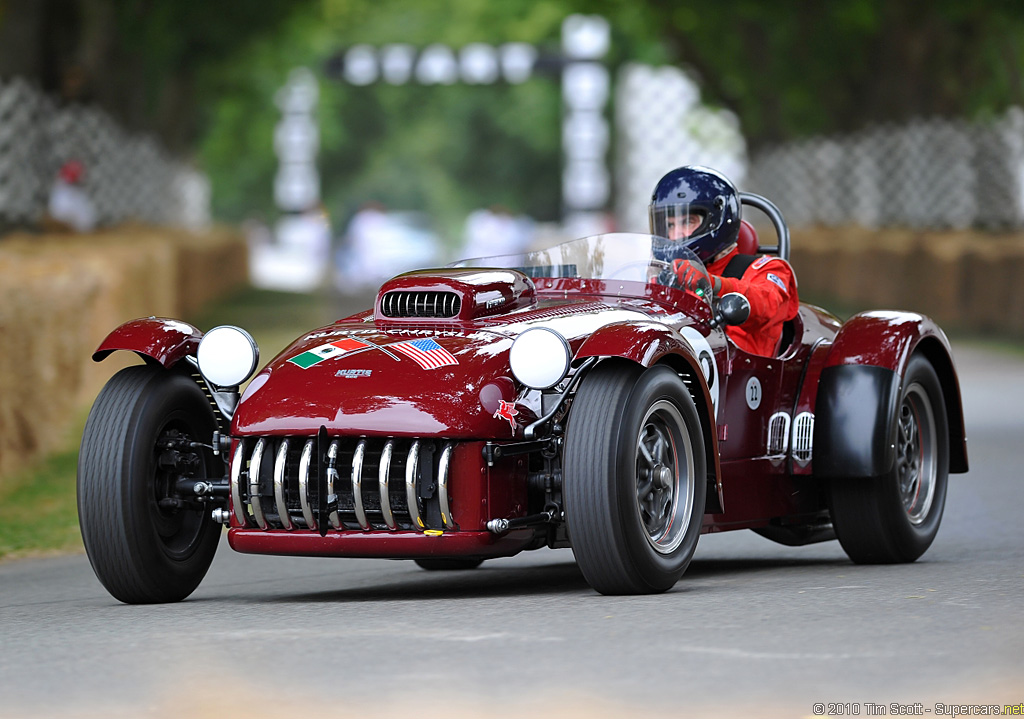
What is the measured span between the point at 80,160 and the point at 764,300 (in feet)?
67.8

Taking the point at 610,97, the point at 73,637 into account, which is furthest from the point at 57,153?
the point at 610,97

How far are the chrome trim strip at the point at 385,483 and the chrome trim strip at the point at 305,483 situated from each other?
27 cm

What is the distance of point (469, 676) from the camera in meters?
5.34

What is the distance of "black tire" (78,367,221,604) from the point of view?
7.09 meters

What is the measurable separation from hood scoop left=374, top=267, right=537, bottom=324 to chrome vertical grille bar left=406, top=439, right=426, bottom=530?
78cm

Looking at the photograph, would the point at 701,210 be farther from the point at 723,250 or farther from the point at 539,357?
the point at 539,357

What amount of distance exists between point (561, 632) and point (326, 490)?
3.97ft

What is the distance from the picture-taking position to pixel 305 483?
22.5 ft

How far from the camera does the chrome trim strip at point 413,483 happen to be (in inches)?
266

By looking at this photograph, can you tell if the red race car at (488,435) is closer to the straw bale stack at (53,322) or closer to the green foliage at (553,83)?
the straw bale stack at (53,322)

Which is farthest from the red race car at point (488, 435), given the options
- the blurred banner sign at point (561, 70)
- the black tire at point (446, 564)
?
the blurred banner sign at point (561, 70)

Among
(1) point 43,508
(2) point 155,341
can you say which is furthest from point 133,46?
(2) point 155,341

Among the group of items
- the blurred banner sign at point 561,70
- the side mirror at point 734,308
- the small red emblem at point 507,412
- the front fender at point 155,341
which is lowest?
the small red emblem at point 507,412

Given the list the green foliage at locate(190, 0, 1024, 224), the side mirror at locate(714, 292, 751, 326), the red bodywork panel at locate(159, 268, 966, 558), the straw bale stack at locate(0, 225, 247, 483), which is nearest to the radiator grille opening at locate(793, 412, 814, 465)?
the red bodywork panel at locate(159, 268, 966, 558)
